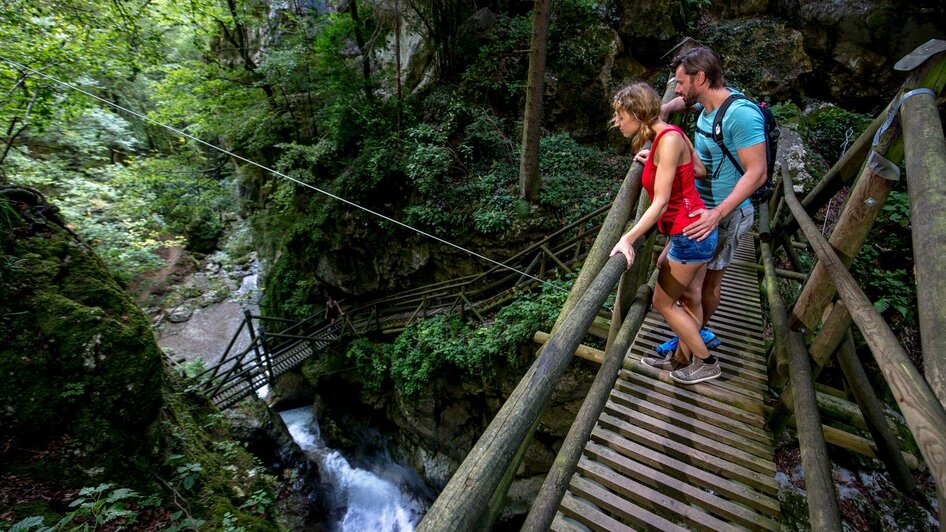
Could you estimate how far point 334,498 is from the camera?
8641 mm

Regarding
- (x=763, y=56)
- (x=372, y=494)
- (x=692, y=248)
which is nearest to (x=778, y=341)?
(x=692, y=248)

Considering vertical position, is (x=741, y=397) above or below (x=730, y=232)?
below

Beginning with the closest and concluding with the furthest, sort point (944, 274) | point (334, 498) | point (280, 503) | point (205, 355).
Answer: point (944, 274), point (280, 503), point (334, 498), point (205, 355)

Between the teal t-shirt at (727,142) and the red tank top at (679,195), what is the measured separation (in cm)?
31

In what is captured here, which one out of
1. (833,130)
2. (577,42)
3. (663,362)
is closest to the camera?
(663,362)

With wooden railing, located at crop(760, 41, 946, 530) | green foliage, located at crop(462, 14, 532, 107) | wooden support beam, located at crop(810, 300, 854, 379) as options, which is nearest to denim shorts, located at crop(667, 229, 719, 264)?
wooden railing, located at crop(760, 41, 946, 530)

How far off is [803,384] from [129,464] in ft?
18.6

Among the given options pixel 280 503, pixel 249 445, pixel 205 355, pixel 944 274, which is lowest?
pixel 205 355

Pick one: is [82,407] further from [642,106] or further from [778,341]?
[778,341]

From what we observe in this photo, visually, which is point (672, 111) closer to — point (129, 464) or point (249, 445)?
point (129, 464)

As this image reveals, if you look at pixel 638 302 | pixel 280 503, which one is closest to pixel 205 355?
pixel 280 503

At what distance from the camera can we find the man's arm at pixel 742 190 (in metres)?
2.08

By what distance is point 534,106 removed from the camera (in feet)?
22.7

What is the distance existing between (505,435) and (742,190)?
6.44ft
